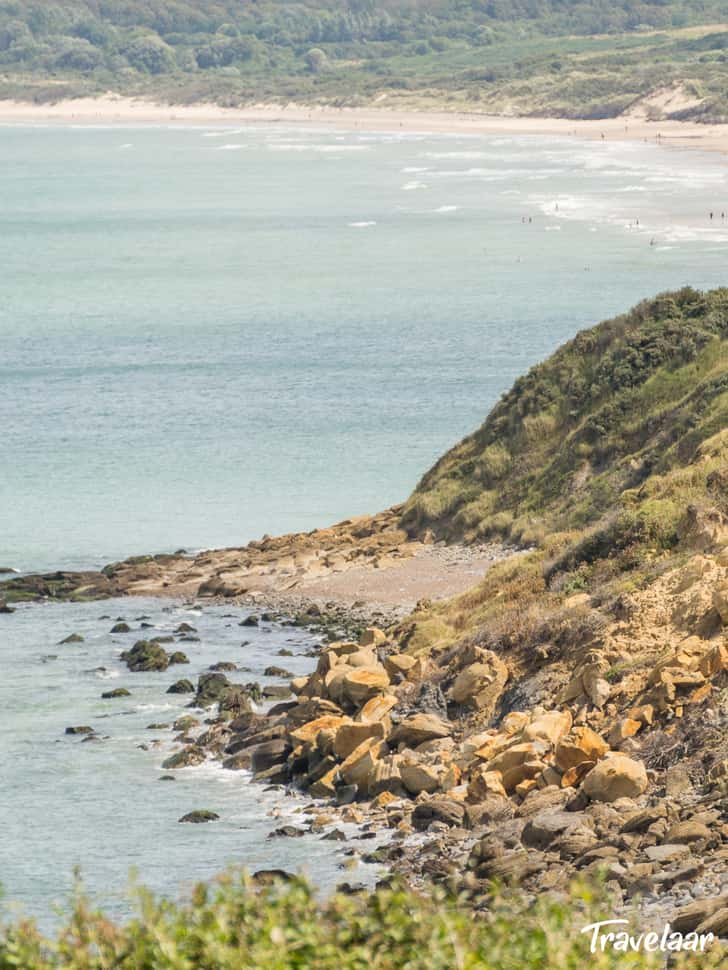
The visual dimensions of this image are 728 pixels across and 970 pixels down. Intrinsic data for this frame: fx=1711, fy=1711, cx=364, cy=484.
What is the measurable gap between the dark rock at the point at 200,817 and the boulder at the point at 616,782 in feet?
17.4

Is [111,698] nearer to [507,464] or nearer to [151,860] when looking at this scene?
[151,860]

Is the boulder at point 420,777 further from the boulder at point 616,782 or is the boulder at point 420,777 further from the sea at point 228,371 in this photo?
the boulder at point 616,782

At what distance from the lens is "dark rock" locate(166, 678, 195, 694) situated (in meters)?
28.6

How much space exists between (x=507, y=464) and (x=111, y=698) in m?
13.2

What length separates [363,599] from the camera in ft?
112

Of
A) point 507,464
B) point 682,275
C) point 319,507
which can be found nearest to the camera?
point 507,464

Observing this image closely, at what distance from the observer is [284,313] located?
77875 millimetres

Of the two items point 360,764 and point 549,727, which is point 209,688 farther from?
point 549,727

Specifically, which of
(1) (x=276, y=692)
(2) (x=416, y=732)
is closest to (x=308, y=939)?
(2) (x=416, y=732)

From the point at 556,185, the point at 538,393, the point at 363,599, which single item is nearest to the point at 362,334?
the point at 538,393

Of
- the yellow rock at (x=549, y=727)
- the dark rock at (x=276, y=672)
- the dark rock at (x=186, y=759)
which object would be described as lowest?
the dark rock at (x=276, y=672)

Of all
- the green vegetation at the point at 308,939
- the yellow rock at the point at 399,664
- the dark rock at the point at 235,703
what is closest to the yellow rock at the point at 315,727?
the yellow rock at the point at 399,664

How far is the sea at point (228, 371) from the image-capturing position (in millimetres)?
23344

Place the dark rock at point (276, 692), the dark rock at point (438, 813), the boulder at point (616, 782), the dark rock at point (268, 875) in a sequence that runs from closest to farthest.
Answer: the dark rock at point (268, 875)
the boulder at point (616, 782)
the dark rock at point (438, 813)
the dark rock at point (276, 692)
